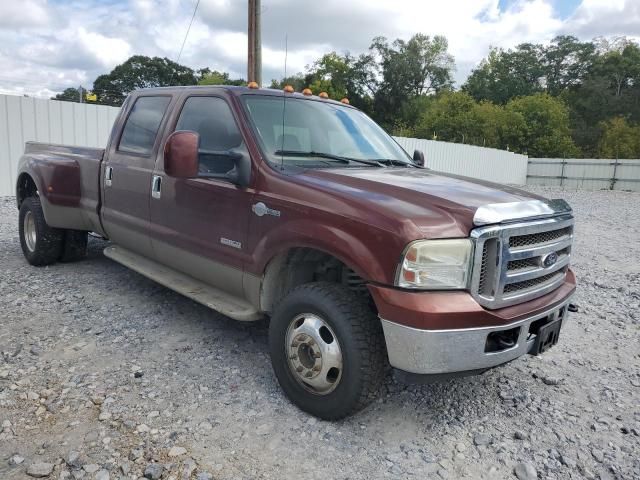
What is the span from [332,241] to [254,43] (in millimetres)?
9433

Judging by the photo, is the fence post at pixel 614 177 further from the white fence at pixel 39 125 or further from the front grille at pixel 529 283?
the front grille at pixel 529 283

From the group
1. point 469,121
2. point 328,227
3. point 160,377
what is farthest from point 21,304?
point 469,121

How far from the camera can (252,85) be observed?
4016 mm

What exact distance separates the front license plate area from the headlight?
2.17 ft

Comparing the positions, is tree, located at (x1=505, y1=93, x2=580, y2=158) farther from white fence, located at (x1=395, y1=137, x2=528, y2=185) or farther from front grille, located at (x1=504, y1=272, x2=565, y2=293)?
front grille, located at (x1=504, y1=272, x2=565, y2=293)

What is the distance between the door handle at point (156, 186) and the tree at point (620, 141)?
5134 cm

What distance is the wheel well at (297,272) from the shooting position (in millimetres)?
3205

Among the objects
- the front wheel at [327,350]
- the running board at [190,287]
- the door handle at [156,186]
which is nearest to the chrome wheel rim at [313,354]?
the front wheel at [327,350]

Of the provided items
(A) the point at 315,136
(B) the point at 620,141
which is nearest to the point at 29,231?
(A) the point at 315,136

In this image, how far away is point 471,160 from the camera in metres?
27.3

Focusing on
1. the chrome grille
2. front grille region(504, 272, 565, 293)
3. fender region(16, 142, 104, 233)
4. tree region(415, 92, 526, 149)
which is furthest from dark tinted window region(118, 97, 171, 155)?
tree region(415, 92, 526, 149)

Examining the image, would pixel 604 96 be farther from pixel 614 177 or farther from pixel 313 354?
pixel 313 354

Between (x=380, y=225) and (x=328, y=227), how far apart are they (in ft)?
1.11

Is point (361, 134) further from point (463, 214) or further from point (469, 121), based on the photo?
point (469, 121)
